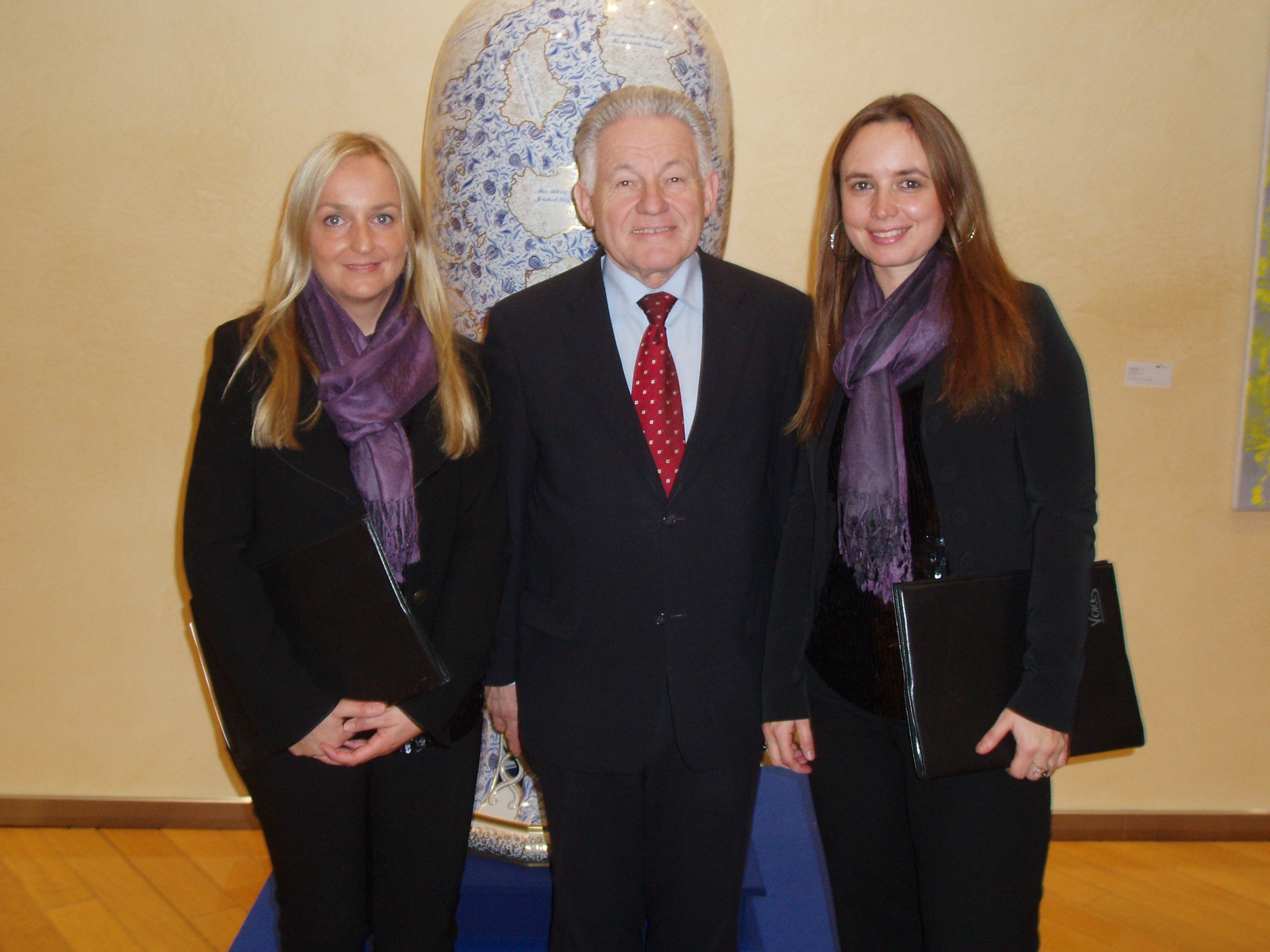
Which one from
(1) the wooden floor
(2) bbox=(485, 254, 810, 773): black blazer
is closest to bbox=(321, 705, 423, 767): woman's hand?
(2) bbox=(485, 254, 810, 773): black blazer

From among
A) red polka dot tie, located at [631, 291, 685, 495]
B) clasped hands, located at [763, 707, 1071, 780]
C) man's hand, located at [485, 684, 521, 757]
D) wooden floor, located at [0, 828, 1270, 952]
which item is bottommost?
wooden floor, located at [0, 828, 1270, 952]

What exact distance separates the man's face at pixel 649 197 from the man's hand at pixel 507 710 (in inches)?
26.9

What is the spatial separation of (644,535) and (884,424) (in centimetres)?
37

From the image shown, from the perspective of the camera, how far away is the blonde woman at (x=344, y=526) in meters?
1.29

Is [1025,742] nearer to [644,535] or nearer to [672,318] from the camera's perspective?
[644,535]

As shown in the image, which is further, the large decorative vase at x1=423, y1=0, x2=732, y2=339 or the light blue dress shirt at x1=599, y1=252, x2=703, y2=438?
the large decorative vase at x1=423, y1=0, x2=732, y2=339

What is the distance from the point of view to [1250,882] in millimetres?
2480

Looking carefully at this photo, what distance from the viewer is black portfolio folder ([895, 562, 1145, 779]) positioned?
1.18 metres

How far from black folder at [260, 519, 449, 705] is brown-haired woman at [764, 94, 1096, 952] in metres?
0.52

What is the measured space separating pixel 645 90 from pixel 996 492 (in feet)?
2.60

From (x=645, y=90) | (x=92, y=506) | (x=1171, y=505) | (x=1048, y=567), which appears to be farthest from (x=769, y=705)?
(x=92, y=506)

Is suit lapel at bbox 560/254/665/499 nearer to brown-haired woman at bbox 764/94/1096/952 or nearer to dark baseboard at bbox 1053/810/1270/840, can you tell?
brown-haired woman at bbox 764/94/1096/952

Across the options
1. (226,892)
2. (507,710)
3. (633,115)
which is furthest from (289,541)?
(226,892)

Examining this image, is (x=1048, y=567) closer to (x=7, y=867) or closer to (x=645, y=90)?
(x=645, y=90)
